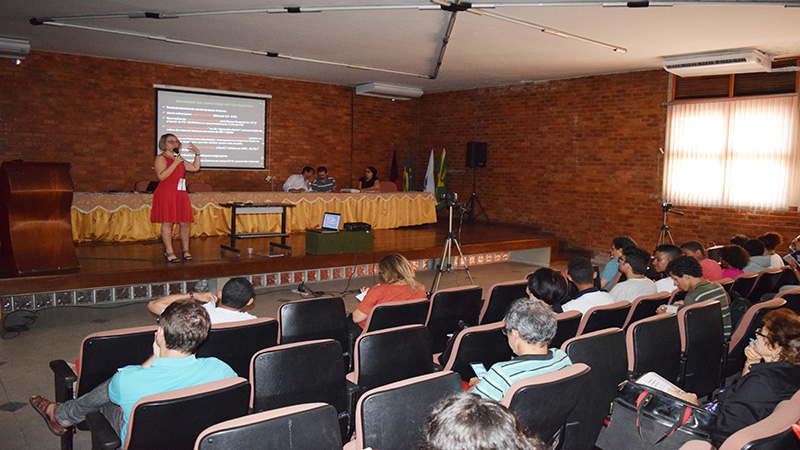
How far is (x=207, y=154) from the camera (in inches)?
399

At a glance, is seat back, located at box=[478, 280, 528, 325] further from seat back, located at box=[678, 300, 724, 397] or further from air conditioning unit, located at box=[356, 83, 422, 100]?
air conditioning unit, located at box=[356, 83, 422, 100]

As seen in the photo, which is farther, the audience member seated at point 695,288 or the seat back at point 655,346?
the audience member seated at point 695,288

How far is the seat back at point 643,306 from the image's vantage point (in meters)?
3.41

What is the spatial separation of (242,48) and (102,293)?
161 inches

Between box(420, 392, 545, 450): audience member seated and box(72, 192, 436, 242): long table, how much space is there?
7.31m

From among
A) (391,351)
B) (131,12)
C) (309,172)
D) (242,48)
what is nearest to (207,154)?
(309,172)

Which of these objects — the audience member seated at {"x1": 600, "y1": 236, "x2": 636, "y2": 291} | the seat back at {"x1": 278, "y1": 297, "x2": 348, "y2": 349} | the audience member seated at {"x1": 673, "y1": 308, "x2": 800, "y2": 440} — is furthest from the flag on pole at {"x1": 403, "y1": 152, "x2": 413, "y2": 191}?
the audience member seated at {"x1": 673, "y1": 308, "x2": 800, "y2": 440}

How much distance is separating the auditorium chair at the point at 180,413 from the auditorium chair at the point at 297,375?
0.95 ft

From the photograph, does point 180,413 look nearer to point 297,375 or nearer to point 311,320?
point 297,375

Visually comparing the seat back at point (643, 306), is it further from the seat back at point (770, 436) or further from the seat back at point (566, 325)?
the seat back at point (770, 436)

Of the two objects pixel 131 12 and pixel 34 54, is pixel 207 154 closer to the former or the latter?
pixel 34 54

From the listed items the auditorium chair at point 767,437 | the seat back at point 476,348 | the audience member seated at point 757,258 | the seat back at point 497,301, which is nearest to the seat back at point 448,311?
the seat back at point 497,301

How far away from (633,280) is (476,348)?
1762 millimetres

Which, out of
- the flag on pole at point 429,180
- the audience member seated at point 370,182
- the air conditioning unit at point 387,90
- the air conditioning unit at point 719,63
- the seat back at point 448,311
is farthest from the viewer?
the flag on pole at point 429,180
